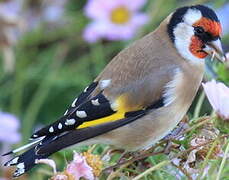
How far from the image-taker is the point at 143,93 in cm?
149

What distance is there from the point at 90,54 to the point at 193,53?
4.06 feet

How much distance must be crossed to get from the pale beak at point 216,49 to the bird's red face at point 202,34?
0.5 inches

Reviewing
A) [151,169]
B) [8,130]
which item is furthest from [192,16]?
[8,130]

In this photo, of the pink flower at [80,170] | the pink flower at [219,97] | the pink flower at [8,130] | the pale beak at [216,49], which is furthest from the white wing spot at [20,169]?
the pink flower at [8,130]

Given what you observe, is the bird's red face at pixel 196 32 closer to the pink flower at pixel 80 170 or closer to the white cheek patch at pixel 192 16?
the white cheek patch at pixel 192 16

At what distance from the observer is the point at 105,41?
9.61 feet

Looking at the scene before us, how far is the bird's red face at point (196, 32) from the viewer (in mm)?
1496

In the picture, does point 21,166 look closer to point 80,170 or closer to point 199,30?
point 80,170

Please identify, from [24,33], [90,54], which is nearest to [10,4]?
[24,33]

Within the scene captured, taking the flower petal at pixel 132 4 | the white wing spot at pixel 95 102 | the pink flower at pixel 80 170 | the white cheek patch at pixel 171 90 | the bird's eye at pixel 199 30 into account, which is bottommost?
the pink flower at pixel 80 170

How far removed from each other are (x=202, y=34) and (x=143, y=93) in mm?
183

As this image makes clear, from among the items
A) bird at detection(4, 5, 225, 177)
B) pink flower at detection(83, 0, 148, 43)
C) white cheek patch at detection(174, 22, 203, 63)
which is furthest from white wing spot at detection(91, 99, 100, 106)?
pink flower at detection(83, 0, 148, 43)

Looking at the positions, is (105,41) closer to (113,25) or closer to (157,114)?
(113,25)

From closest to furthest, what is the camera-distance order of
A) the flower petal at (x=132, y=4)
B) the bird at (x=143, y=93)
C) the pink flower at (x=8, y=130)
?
1. the bird at (x=143, y=93)
2. the pink flower at (x=8, y=130)
3. the flower petal at (x=132, y=4)
